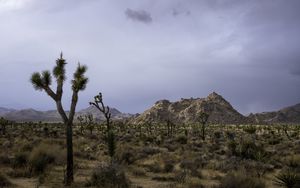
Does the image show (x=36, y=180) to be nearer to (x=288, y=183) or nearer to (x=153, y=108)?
(x=288, y=183)

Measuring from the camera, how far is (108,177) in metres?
13.4

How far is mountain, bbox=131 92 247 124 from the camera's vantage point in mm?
139500

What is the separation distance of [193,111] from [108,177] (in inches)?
5257

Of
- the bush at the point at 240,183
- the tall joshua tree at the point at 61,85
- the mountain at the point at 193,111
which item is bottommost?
the bush at the point at 240,183

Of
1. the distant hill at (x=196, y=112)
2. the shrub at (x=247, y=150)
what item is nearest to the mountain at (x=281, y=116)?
the distant hill at (x=196, y=112)

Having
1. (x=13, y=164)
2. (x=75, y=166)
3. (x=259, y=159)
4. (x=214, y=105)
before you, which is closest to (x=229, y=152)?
(x=259, y=159)

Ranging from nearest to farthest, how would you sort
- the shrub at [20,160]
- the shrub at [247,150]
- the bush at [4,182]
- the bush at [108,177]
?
1. the bush at [108,177]
2. the bush at [4,182]
3. the shrub at [20,160]
4. the shrub at [247,150]

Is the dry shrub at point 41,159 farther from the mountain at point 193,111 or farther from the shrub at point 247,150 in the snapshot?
the mountain at point 193,111

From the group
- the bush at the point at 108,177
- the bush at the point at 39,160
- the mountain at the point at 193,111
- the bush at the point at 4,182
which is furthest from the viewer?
the mountain at the point at 193,111

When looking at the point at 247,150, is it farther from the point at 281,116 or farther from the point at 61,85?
the point at 281,116

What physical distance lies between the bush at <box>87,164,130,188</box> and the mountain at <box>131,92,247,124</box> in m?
120

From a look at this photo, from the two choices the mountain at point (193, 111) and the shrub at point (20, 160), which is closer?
the shrub at point (20, 160)

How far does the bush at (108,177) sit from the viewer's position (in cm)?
1317

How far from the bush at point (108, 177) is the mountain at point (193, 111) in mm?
119993
